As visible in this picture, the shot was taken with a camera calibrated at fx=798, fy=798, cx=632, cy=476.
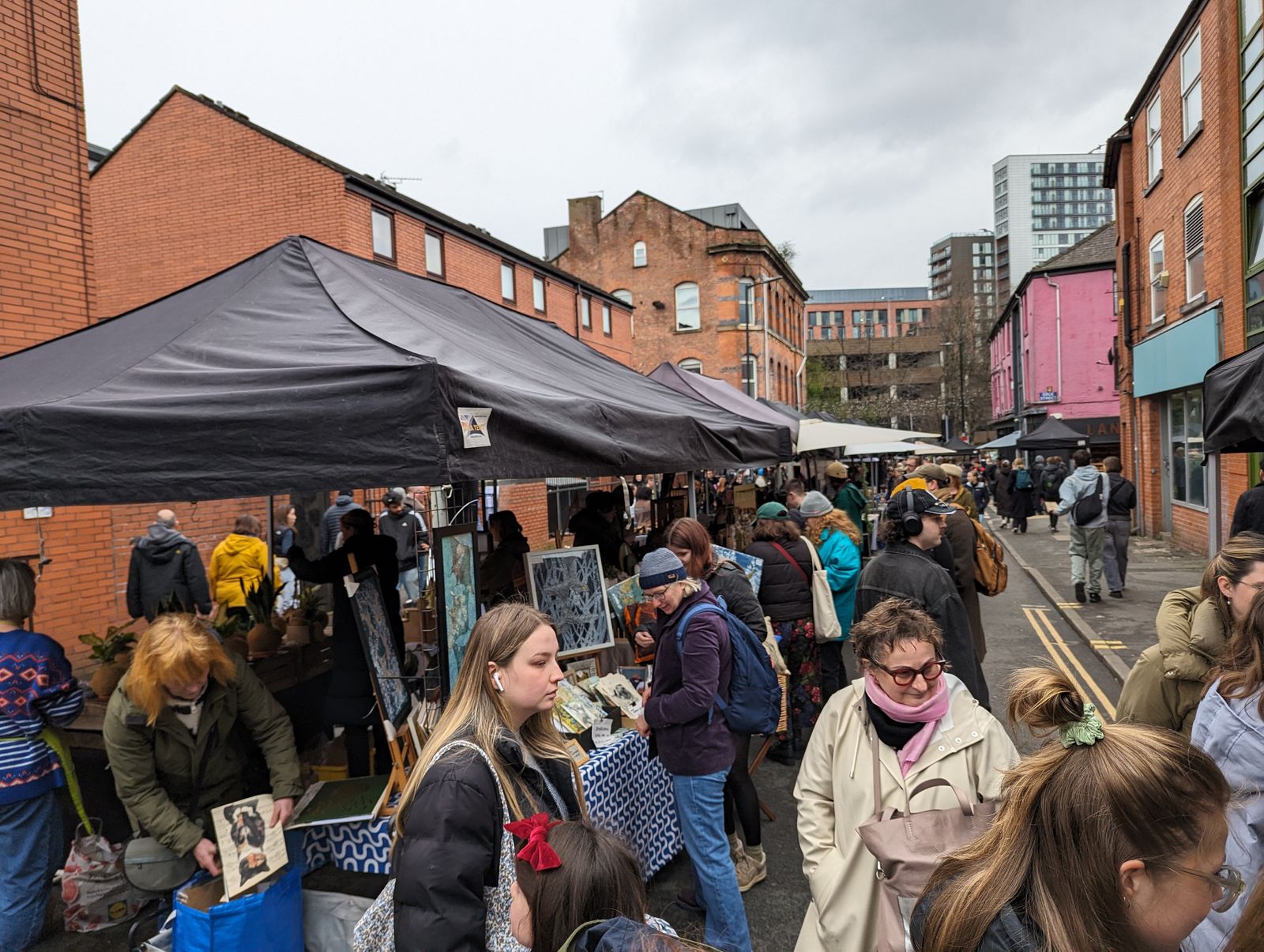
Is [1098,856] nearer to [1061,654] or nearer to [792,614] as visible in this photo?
[792,614]

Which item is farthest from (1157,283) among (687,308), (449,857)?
(687,308)

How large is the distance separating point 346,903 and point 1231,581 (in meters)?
3.89

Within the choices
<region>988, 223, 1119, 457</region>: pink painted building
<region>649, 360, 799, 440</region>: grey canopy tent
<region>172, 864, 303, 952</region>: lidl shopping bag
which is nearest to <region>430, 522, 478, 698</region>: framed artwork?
<region>172, 864, 303, 952</region>: lidl shopping bag

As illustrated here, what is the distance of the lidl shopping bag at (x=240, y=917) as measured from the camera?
10.5 feet

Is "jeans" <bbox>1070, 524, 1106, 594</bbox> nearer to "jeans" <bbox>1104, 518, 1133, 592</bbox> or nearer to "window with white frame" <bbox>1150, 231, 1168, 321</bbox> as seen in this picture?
"jeans" <bbox>1104, 518, 1133, 592</bbox>

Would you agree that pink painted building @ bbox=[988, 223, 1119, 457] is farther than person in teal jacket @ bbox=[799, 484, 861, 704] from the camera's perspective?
Yes

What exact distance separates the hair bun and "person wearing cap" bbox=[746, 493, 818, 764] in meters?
4.31

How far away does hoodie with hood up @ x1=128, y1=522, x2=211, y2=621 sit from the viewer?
7414mm

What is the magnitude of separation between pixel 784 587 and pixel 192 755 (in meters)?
4.10

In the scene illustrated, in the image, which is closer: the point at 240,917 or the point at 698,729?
the point at 240,917

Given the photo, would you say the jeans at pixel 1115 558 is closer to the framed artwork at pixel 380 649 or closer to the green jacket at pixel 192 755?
the framed artwork at pixel 380 649

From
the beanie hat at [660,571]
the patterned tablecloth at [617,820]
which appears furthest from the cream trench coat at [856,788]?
the beanie hat at [660,571]

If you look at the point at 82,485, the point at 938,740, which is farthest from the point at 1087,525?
the point at 82,485

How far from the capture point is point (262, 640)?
A: 16.4 ft
